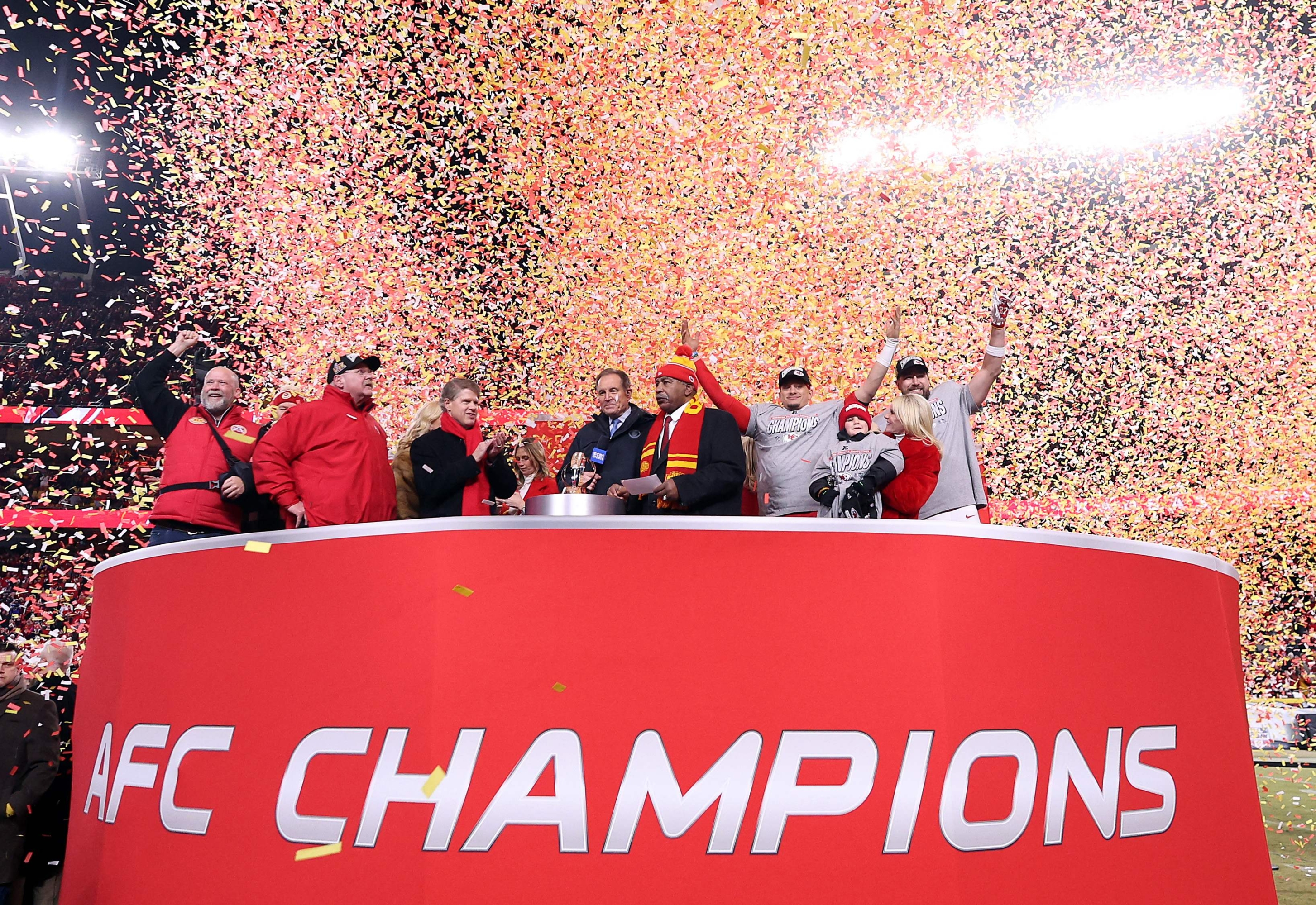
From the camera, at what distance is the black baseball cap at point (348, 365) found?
4.39 meters

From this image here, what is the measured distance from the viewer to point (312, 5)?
10141mm

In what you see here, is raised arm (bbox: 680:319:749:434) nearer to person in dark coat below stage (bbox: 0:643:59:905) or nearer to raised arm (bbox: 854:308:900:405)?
raised arm (bbox: 854:308:900:405)

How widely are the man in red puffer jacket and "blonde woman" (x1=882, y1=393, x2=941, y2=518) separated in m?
3.10

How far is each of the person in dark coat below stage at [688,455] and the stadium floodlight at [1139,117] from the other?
8671 mm

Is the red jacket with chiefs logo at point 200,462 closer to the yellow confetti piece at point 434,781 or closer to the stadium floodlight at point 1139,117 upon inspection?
the yellow confetti piece at point 434,781

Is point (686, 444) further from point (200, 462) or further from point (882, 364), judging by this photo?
point (200, 462)


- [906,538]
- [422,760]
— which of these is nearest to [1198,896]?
[906,538]

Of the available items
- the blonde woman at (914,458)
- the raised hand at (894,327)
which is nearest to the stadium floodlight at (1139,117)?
the raised hand at (894,327)

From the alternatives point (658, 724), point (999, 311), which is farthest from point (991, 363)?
point (658, 724)

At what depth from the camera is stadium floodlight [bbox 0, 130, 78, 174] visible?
396 inches

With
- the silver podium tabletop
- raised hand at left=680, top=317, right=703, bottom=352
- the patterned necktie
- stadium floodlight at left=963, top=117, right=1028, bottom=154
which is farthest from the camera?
stadium floodlight at left=963, top=117, right=1028, bottom=154

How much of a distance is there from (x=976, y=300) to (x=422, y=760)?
9551 mm

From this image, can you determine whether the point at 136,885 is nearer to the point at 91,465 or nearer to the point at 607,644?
the point at 607,644

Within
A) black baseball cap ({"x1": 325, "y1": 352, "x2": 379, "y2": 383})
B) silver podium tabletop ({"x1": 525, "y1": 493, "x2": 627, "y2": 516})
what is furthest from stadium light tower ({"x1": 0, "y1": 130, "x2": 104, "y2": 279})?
silver podium tabletop ({"x1": 525, "y1": 493, "x2": 627, "y2": 516})
